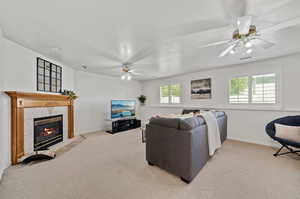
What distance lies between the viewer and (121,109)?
5.10 meters

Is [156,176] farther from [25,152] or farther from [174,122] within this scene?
[25,152]

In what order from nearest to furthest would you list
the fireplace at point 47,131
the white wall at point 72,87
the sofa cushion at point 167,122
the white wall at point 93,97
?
the sofa cushion at point 167,122, the white wall at point 72,87, the fireplace at point 47,131, the white wall at point 93,97

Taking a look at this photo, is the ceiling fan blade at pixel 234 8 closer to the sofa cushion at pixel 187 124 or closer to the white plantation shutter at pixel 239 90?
the sofa cushion at pixel 187 124

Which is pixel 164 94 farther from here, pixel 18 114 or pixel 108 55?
pixel 18 114

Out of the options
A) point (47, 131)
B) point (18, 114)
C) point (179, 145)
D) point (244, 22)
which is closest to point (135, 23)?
point (244, 22)

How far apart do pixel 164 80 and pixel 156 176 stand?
456 centimetres

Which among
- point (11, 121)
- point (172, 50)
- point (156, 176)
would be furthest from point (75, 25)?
point (156, 176)

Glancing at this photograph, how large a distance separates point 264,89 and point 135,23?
392cm

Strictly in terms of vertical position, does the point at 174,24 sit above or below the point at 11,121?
above

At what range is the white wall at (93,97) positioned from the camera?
14.2 ft

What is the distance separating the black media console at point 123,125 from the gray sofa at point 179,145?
9.25 feet

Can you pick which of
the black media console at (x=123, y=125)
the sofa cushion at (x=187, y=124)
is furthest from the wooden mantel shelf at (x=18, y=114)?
the sofa cushion at (x=187, y=124)

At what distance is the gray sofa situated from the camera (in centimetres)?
168

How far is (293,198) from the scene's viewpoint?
1.44 metres
